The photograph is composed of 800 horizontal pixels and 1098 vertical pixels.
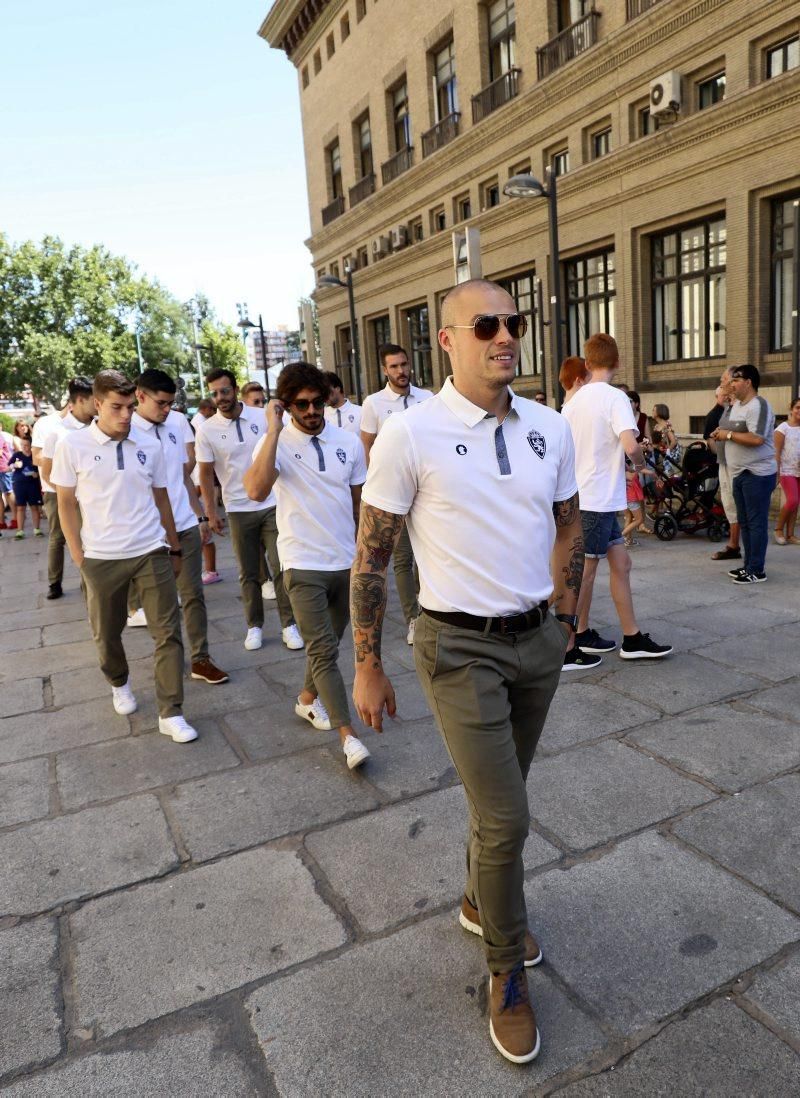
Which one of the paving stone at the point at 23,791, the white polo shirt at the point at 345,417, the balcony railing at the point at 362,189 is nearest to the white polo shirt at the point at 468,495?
the paving stone at the point at 23,791

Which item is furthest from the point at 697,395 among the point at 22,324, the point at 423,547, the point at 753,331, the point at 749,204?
the point at 22,324

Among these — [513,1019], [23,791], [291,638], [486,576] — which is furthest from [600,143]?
[513,1019]

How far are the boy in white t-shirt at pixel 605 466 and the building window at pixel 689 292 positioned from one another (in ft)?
41.3

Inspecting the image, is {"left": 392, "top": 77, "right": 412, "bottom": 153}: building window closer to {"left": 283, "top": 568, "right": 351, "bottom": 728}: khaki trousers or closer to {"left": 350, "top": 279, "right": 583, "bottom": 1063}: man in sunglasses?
{"left": 283, "top": 568, "right": 351, "bottom": 728}: khaki trousers

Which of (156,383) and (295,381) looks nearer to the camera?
(295,381)

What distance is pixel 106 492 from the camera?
14.6ft

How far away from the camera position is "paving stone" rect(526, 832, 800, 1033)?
2297 millimetres

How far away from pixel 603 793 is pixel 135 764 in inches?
93.8

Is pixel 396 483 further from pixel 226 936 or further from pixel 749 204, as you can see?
pixel 749 204

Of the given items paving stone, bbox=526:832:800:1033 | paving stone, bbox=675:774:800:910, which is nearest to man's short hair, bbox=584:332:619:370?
paving stone, bbox=675:774:800:910

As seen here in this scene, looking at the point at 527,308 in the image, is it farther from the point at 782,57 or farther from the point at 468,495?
the point at 468,495

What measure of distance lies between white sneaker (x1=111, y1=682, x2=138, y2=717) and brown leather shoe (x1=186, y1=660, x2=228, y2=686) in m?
0.54

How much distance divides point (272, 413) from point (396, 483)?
6.09ft

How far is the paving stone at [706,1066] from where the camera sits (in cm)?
196
